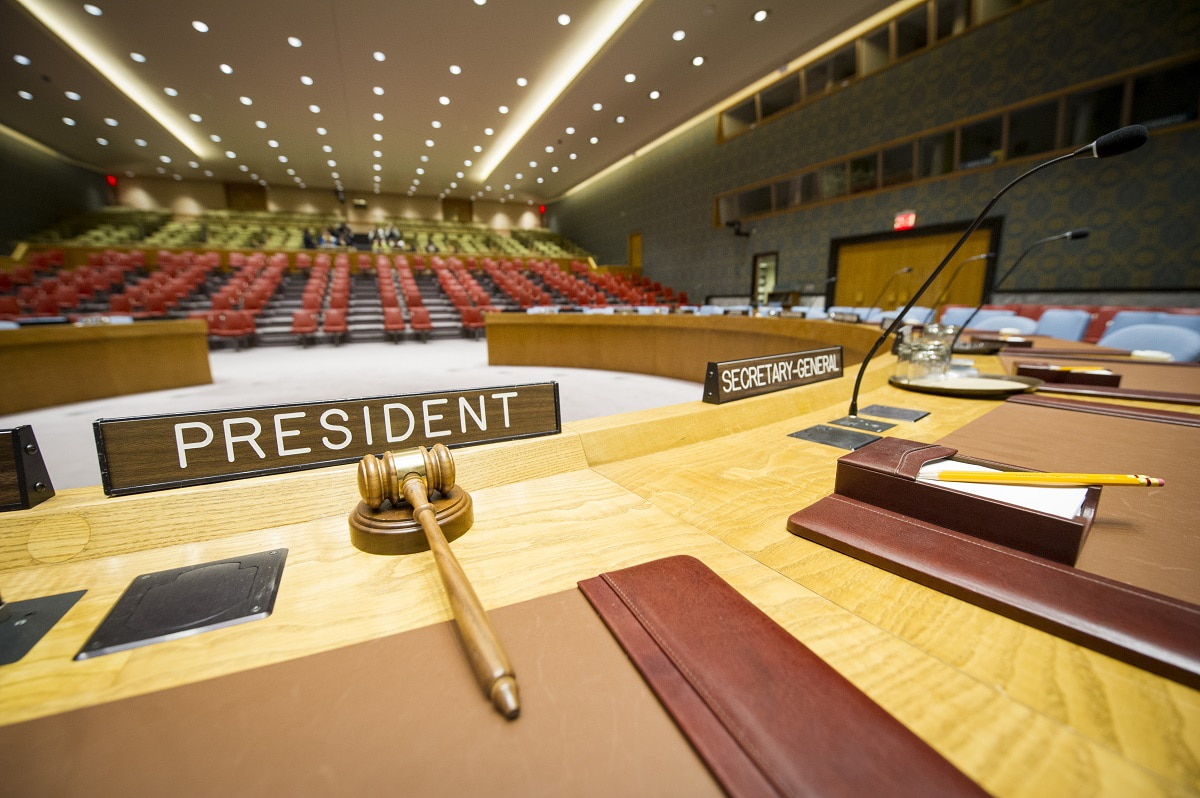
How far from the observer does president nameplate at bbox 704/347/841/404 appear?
3.36 feet

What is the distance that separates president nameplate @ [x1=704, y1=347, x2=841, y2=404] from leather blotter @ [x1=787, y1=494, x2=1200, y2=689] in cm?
48

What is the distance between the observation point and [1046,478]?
0.53 m

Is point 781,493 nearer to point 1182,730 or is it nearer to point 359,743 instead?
point 1182,730

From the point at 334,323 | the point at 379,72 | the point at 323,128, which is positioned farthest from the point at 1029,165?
the point at 323,128

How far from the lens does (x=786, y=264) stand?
27.7ft

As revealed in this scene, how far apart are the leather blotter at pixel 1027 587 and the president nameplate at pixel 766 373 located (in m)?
0.48

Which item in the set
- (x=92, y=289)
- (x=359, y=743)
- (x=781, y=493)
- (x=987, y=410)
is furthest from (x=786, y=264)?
(x=92, y=289)

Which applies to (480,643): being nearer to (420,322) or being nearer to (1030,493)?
(1030,493)

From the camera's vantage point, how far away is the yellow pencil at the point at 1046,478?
504mm

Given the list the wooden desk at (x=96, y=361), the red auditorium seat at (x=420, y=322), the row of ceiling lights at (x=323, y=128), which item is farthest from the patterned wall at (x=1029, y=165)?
the wooden desk at (x=96, y=361)

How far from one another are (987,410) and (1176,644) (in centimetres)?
90

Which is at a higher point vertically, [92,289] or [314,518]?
[92,289]

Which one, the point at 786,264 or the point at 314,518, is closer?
the point at 314,518

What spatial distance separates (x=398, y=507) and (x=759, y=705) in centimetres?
44
